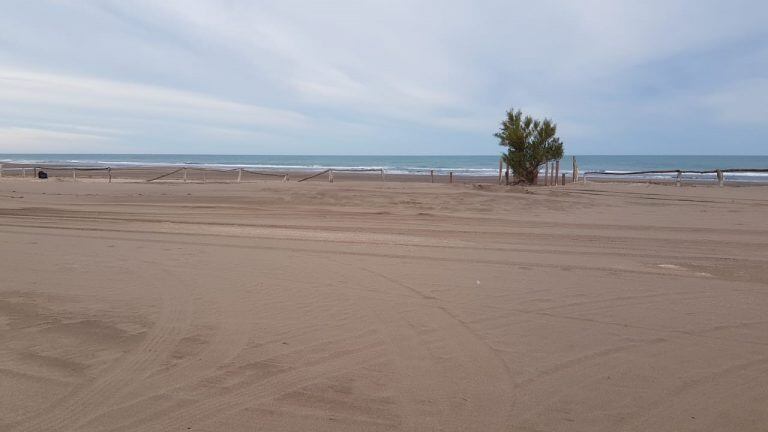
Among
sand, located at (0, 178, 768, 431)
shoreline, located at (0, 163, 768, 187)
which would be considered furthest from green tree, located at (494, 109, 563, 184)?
sand, located at (0, 178, 768, 431)

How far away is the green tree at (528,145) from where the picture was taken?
27.5 meters

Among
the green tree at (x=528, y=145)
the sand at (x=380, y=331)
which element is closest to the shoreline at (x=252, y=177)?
the green tree at (x=528, y=145)

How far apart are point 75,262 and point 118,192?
53.6 feet

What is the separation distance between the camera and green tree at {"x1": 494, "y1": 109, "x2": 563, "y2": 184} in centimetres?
2747

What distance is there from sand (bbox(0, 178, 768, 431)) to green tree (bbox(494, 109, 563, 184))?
16543mm

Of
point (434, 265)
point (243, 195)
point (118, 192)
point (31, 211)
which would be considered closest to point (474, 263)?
point (434, 265)

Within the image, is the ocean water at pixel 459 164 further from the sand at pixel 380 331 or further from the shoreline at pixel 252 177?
the sand at pixel 380 331

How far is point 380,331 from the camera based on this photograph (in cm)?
512

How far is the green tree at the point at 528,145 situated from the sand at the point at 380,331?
16543mm

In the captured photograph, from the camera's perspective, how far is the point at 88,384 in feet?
12.6

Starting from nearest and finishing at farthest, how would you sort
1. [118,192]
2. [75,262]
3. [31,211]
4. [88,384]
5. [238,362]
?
1. [88,384]
2. [238,362]
3. [75,262]
4. [31,211]
5. [118,192]

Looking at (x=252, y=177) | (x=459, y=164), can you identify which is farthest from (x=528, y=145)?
(x=459, y=164)

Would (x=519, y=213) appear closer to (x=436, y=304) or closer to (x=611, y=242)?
(x=611, y=242)

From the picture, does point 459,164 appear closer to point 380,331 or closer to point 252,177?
point 252,177
